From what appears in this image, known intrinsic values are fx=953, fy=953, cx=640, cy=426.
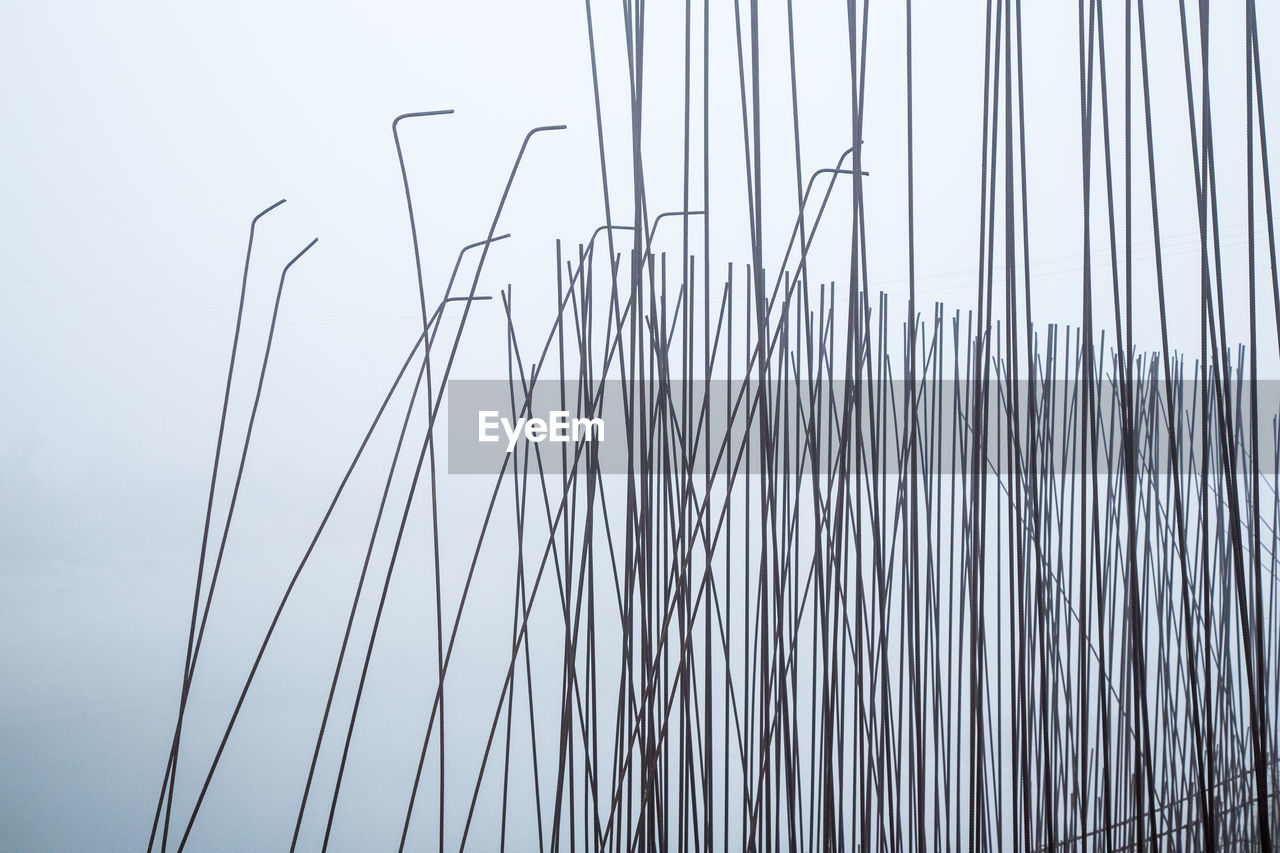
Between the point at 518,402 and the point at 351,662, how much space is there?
0.70m

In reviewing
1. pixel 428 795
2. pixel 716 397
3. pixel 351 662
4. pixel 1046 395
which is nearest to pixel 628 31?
pixel 1046 395

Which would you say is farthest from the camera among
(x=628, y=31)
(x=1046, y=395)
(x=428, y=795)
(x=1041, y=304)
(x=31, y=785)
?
(x=1041, y=304)

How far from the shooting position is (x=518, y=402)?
2.20m

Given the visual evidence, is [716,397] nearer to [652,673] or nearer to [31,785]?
[652,673]

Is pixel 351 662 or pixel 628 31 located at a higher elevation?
pixel 628 31

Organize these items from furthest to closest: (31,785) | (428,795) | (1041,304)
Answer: (1041,304), (428,795), (31,785)

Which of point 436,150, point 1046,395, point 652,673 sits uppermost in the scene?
point 436,150

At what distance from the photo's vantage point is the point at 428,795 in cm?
229

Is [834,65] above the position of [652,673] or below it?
above

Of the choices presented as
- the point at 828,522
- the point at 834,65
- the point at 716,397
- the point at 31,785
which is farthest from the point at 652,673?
the point at 834,65

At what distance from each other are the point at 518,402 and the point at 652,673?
165 cm

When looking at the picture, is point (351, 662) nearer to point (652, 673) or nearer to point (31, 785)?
point (31, 785)

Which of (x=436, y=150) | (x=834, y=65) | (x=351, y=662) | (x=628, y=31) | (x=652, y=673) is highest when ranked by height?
(x=834, y=65)

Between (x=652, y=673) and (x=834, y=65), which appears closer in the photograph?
(x=652, y=673)
